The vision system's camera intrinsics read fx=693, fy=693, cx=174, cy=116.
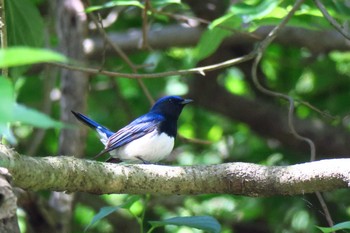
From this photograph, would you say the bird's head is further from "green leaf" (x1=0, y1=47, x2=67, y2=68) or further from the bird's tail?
"green leaf" (x1=0, y1=47, x2=67, y2=68)

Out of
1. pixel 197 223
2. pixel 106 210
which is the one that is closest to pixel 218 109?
pixel 106 210

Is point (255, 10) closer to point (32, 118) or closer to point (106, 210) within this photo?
point (106, 210)

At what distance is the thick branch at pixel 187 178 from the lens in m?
2.22

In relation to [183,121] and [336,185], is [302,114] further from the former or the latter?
[336,185]

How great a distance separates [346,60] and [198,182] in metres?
4.30

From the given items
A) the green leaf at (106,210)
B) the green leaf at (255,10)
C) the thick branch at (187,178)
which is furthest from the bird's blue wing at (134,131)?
the thick branch at (187,178)

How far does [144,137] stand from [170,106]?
1.50ft

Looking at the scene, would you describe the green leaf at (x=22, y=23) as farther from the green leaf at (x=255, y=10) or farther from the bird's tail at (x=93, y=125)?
the green leaf at (x=255, y=10)

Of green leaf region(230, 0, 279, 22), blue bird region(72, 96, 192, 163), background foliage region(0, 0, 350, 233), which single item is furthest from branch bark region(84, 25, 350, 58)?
green leaf region(230, 0, 279, 22)

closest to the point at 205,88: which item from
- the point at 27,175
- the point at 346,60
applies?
the point at 346,60

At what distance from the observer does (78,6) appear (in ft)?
14.5

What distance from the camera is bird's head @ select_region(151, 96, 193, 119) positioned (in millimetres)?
4693

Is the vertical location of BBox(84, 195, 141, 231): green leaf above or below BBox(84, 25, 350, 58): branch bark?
above

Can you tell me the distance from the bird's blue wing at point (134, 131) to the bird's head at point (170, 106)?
0.24 ft
